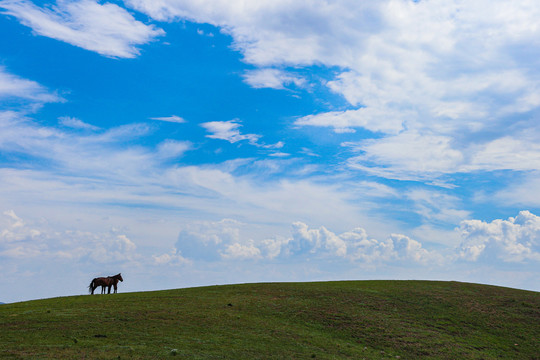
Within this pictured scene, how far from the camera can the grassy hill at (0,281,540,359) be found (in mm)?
28991

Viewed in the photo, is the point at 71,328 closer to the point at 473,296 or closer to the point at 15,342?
the point at 15,342

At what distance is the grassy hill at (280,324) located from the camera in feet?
95.1

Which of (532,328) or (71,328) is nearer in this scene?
(71,328)

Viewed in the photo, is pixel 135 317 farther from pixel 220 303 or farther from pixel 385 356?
pixel 385 356

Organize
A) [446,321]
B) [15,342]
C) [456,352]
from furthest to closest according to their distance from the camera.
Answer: [446,321] < [456,352] < [15,342]

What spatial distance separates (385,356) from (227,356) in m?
13.9

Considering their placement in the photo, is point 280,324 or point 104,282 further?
point 104,282

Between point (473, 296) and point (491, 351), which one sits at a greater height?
point (473, 296)

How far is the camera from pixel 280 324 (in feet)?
126

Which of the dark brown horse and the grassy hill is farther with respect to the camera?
the dark brown horse

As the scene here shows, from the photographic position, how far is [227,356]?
1104 inches

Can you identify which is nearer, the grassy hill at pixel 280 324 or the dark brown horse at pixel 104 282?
the grassy hill at pixel 280 324

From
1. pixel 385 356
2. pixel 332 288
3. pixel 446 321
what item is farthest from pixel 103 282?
pixel 446 321

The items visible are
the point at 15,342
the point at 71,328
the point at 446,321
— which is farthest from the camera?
the point at 446,321
